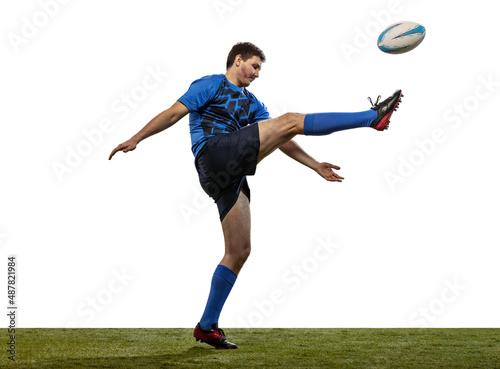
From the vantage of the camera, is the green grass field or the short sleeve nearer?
the green grass field

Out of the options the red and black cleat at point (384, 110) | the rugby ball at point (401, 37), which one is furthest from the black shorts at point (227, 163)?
the rugby ball at point (401, 37)

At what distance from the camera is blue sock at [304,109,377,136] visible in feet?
9.29

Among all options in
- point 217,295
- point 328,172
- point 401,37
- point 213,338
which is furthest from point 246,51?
point 213,338

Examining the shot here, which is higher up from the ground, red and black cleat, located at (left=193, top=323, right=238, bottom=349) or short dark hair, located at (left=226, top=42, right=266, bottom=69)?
short dark hair, located at (left=226, top=42, right=266, bottom=69)

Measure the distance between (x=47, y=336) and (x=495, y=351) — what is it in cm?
258

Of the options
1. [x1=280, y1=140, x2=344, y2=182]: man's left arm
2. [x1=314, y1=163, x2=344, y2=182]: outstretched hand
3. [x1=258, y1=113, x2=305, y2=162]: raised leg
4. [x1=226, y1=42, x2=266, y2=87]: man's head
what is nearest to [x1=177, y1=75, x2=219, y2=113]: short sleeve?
[x1=226, y1=42, x2=266, y2=87]: man's head

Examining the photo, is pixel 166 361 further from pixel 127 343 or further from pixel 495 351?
pixel 495 351

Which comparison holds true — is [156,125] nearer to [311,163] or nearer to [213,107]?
[213,107]

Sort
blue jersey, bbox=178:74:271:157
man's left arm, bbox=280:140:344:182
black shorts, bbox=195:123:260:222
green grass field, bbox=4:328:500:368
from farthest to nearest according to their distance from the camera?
1. man's left arm, bbox=280:140:344:182
2. blue jersey, bbox=178:74:271:157
3. black shorts, bbox=195:123:260:222
4. green grass field, bbox=4:328:500:368

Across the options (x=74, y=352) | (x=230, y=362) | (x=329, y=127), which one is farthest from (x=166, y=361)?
(x=329, y=127)

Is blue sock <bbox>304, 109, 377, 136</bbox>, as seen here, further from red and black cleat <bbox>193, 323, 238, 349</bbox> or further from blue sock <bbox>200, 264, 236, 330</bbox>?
red and black cleat <bbox>193, 323, 238, 349</bbox>

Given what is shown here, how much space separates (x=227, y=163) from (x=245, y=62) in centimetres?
61

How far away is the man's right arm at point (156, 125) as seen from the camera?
9.34 ft

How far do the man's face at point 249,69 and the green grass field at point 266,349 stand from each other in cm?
147
